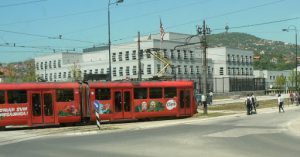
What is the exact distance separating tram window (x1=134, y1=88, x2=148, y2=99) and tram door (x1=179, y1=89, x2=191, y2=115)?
9.75ft

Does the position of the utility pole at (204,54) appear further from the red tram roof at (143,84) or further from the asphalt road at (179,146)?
the asphalt road at (179,146)

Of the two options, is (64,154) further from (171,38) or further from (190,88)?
(171,38)

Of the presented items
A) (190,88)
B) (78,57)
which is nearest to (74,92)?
(190,88)

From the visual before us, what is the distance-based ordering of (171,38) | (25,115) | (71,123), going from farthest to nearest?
1. (171,38)
2. (71,123)
3. (25,115)

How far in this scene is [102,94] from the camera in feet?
107

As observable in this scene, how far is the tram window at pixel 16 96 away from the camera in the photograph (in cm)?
2938

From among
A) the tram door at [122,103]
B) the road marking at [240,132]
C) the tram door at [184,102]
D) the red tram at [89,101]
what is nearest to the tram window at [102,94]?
the red tram at [89,101]

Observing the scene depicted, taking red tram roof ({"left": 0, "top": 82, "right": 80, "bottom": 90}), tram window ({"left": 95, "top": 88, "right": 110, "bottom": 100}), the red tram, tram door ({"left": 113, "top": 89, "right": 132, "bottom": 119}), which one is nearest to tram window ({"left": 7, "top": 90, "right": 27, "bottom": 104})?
the red tram

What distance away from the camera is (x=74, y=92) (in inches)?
1234

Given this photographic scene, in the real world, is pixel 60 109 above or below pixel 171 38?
below

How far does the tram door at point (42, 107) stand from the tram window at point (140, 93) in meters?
6.13

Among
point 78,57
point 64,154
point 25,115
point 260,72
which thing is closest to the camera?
point 64,154

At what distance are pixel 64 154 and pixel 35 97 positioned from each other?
47.2 ft

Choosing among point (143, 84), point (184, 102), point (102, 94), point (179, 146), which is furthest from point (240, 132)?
point (184, 102)
